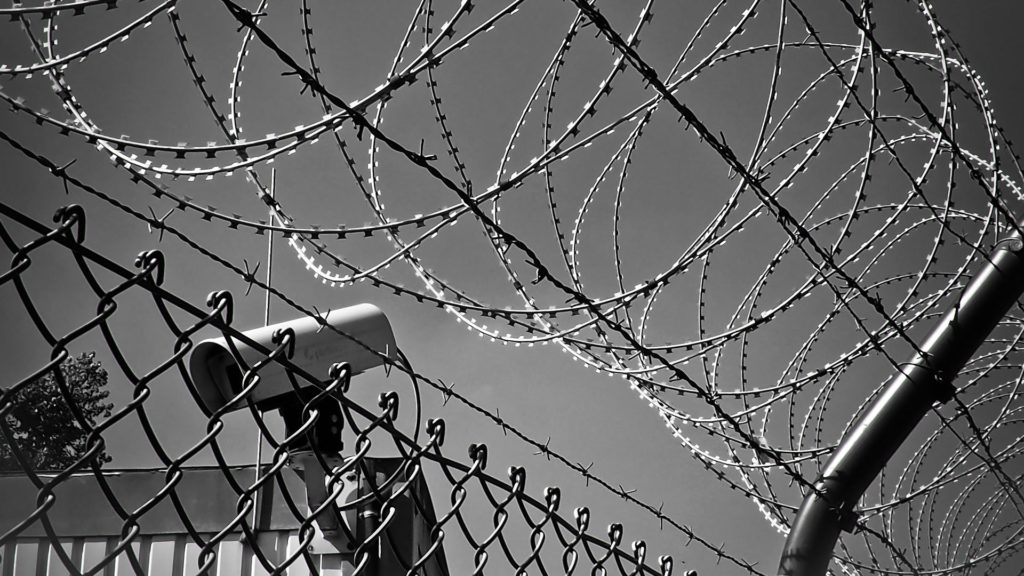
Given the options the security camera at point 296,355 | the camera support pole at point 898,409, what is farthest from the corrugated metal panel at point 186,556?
the camera support pole at point 898,409

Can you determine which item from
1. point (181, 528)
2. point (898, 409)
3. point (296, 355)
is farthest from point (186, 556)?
point (898, 409)

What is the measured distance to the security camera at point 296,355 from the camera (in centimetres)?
331

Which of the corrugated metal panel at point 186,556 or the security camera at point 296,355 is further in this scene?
the corrugated metal panel at point 186,556

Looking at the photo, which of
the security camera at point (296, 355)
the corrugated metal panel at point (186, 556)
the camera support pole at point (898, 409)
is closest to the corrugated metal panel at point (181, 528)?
the corrugated metal panel at point (186, 556)

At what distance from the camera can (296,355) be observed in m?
3.67

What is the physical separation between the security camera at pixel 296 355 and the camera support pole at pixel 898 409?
5.72 ft

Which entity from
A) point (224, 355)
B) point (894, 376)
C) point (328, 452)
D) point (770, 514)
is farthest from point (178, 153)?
point (770, 514)

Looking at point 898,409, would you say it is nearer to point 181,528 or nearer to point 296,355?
point 296,355

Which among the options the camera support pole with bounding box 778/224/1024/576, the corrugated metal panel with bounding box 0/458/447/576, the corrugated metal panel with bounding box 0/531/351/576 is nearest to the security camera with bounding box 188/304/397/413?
the corrugated metal panel with bounding box 0/458/447/576

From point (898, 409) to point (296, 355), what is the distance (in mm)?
2341

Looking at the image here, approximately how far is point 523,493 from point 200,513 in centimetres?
238

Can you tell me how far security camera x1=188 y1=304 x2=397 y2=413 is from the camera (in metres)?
3.31

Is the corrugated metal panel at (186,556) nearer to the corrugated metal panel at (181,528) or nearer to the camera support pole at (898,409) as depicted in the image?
the corrugated metal panel at (181,528)

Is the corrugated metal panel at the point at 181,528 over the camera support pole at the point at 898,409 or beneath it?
beneath
